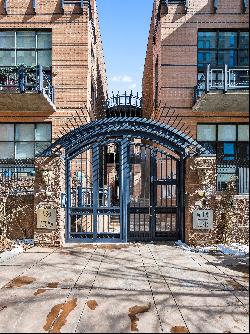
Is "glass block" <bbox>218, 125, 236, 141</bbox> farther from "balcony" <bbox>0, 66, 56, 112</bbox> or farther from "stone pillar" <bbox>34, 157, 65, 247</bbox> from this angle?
"stone pillar" <bbox>34, 157, 65, 247</bbox>

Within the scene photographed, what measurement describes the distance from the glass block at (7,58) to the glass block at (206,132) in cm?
932

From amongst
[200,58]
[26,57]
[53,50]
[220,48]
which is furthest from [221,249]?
[26,57]

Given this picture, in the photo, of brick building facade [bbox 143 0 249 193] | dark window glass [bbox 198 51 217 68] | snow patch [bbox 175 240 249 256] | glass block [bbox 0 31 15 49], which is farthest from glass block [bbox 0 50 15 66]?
snow patch [bbox 175 240 249 256]

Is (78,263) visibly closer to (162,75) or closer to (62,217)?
(62,217)

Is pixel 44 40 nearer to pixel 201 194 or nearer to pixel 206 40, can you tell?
pixel 206 40

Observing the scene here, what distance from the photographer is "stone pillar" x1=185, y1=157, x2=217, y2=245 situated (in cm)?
914

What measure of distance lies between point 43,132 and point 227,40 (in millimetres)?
9727

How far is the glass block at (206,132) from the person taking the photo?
14.3 meters

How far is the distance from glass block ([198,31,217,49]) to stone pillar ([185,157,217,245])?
773 cm

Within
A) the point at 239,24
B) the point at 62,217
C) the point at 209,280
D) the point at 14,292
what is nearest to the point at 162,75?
the point at 239,24

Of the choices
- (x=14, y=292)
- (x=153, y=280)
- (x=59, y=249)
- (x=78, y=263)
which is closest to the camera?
(x=14, y=292)

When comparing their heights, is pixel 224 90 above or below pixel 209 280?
above

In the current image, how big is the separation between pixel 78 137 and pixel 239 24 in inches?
399

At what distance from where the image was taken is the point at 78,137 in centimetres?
957
